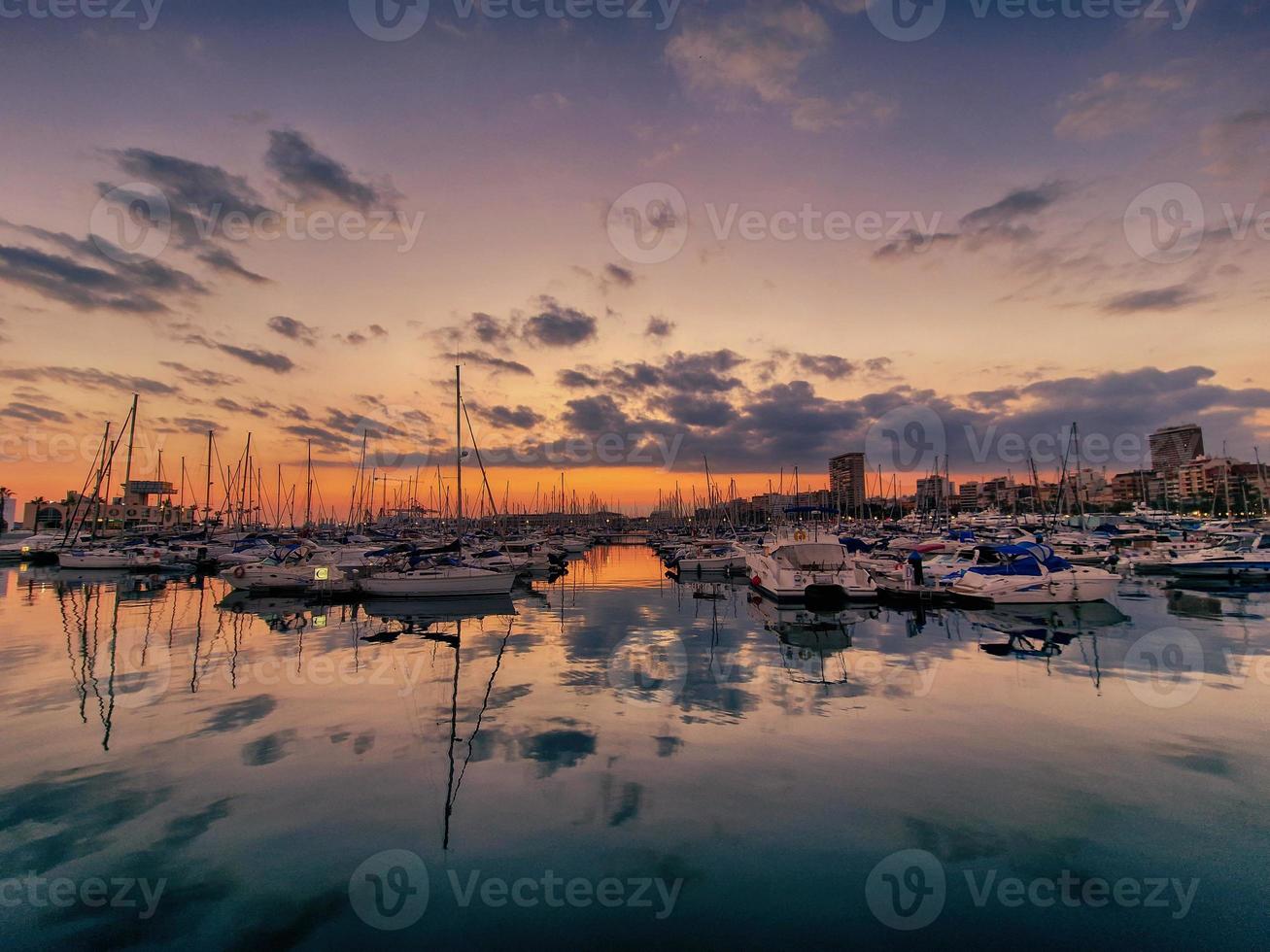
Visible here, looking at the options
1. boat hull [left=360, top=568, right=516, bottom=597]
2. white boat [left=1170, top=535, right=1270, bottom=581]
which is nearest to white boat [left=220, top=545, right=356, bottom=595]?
boat hull [left=360, top=568, right=516, bottom=597]

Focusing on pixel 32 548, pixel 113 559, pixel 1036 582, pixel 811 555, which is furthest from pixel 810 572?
pixel 32 548

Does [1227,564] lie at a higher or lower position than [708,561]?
higher

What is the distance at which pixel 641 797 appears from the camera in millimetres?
9055

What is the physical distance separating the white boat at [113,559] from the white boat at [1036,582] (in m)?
63.4

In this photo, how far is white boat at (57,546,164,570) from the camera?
53312 millimetres

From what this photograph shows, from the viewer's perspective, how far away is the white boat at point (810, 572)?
2959 cm

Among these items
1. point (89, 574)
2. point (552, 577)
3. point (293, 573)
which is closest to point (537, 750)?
point (293, 573)

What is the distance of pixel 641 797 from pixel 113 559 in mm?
66181

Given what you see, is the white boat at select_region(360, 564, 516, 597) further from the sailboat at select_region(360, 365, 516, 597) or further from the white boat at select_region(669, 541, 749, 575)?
the white boat at select_region(669, 541, 749, 575)

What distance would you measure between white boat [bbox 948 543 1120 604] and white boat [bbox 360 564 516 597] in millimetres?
24452

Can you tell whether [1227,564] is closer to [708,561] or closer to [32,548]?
[708,561]

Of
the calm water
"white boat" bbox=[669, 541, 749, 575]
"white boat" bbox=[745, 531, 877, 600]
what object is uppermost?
"white boat" bbox=[745, 531, 877, 600]

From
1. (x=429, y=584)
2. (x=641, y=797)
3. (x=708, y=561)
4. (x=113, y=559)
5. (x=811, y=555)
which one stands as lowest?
(x=708, y=561)

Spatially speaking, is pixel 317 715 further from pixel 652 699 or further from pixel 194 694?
pixel 652 699
